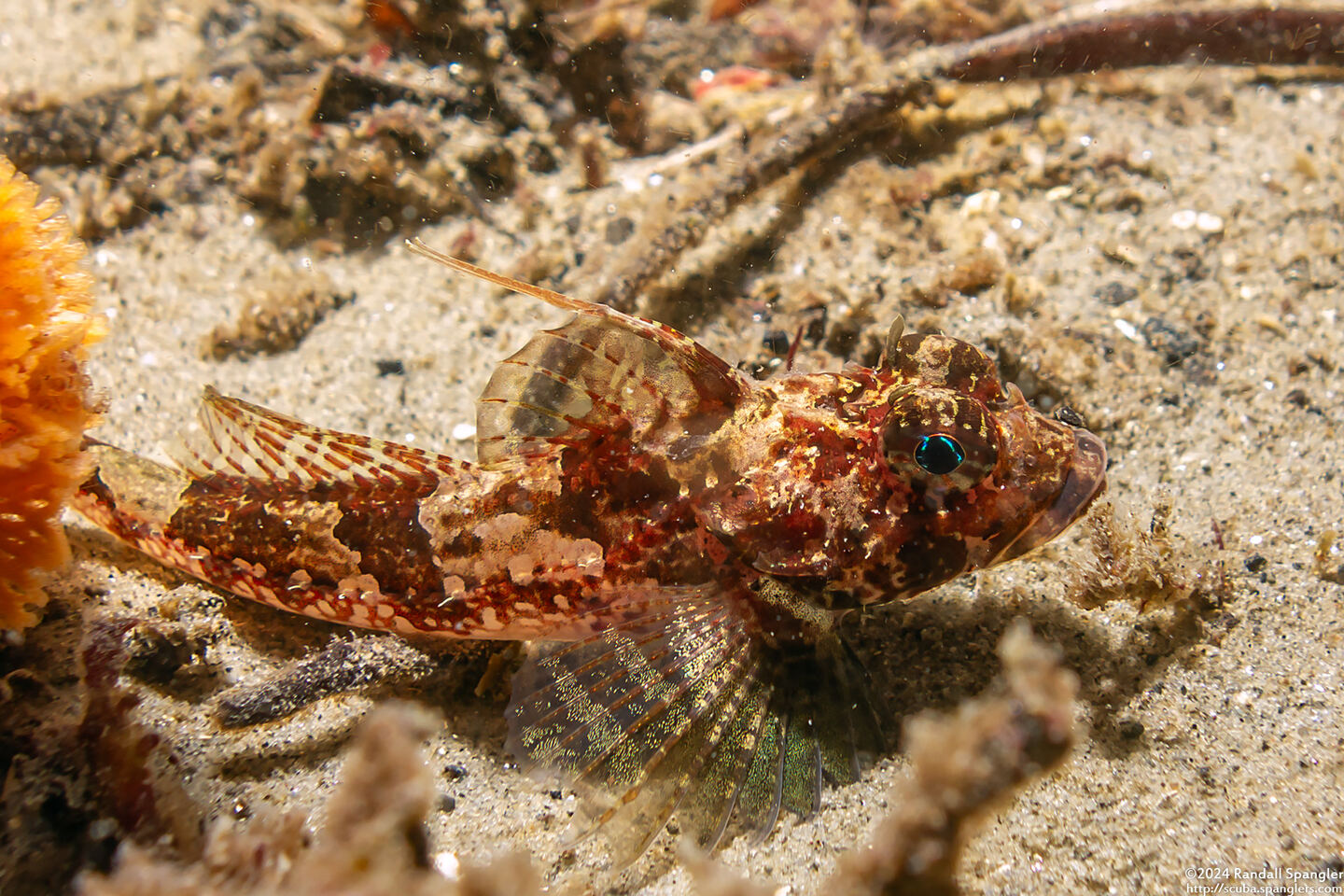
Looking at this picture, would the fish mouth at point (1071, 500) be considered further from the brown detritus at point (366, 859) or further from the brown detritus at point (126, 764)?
the brown detritus at point (126, 764)

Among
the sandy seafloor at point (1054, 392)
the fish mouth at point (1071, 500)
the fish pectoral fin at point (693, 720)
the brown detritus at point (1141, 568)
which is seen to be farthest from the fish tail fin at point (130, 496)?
the brown detritus at point (1141, 568)

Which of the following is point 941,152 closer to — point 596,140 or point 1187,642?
point 596,140

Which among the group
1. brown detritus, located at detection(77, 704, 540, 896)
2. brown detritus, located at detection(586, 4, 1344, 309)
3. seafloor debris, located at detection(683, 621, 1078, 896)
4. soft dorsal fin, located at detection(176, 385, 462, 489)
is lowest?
soft dorsal fin, located at detection(176, 385, 462, 489)

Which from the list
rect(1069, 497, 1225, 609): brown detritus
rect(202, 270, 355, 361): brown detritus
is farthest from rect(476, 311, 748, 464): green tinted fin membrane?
rect(202, 270, 355, 361): brown detritus

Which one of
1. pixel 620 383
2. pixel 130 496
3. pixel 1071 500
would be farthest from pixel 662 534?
pixel 130 496

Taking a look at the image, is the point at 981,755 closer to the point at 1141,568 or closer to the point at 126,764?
the point at 1141,568

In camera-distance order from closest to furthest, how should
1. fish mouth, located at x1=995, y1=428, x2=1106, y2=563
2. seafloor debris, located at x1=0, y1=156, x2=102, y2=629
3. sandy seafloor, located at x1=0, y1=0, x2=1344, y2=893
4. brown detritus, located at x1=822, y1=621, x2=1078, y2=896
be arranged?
brown detritus, located at x1=822, y1=621, x2=1078, y2=896, seafloor debris, located at x1=0, y1=156, x2=102, y2=629, sandy seafloor, located at x1=0, y1=0, x2=1344, y2=893, fish mouth, located at x1=995, y1=428, x2=1106, y2=563

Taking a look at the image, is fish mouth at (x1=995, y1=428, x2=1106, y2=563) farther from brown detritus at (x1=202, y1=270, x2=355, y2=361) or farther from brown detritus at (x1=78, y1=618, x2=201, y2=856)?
brown detritus at (x1=202, y1=270, x2=355, y2=361)
